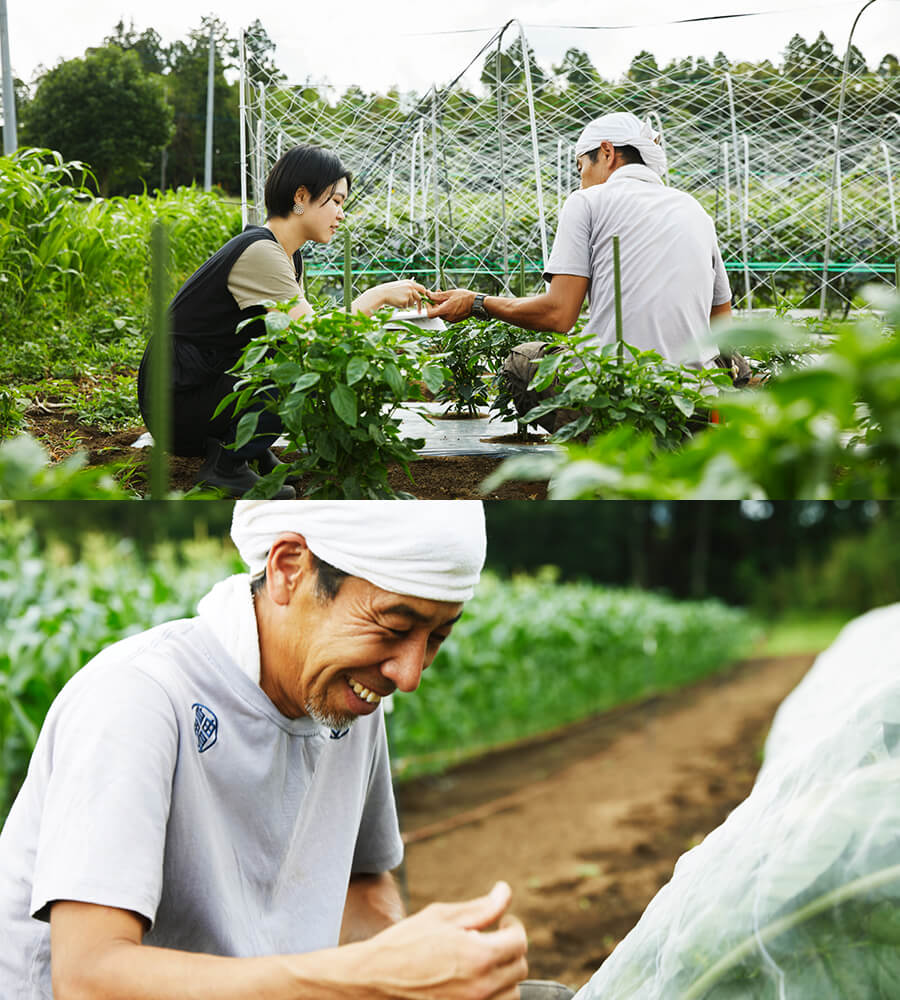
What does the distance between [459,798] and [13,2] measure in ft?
13.0

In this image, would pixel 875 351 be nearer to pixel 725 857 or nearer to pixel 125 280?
pixel 725 857

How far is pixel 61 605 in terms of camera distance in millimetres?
2363

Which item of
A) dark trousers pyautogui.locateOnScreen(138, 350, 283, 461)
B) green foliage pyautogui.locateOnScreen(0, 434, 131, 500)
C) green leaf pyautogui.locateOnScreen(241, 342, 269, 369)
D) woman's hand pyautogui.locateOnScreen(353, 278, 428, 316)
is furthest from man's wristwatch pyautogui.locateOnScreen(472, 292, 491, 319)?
green foliage pyautogui.locateOnScreen(0, 434, 131, 500)

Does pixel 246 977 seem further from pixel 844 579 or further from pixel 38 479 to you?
pixel 844 579

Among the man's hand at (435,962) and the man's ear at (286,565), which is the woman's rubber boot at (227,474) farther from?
the man's hand at (435,962)

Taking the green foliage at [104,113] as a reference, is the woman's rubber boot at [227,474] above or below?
below

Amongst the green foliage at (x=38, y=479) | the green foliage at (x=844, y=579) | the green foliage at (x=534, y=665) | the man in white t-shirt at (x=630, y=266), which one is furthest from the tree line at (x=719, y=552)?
the green foliage at (x=38, y=479)

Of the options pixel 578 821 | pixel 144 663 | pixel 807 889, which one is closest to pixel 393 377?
pixel 144 663

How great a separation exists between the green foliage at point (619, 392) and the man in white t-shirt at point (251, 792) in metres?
0.41

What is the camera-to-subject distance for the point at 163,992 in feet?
3.36

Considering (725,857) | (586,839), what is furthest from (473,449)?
(586,839)

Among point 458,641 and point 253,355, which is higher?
point 253,355

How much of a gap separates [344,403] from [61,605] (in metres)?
1.12

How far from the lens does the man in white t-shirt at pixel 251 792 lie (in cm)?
103
